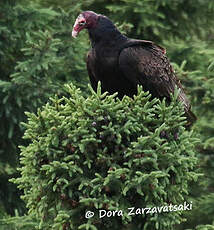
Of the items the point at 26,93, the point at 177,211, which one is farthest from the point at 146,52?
the point at 26,93

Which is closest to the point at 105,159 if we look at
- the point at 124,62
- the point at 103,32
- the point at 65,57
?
the point at 124,62

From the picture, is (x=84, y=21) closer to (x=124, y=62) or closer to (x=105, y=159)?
(x=124, y=62)

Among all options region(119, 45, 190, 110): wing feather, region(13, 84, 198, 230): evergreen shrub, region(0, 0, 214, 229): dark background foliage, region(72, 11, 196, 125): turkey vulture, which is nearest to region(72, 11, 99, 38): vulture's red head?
region(72, 11, 196, 125): turkey vulture

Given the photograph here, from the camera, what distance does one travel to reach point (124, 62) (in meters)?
4.26

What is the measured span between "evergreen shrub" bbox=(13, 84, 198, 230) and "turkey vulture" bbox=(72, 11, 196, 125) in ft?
1.96

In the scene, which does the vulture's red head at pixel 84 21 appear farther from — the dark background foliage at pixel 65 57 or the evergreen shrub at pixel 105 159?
the dark background foliage at pixel 65 57

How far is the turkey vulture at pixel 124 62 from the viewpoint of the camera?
4266 mm

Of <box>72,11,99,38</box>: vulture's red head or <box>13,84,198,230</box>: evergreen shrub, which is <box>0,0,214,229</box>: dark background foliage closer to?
<box>72,11,99,38</box>: vulture's red head

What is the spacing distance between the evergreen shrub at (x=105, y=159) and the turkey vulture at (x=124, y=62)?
1.96ft

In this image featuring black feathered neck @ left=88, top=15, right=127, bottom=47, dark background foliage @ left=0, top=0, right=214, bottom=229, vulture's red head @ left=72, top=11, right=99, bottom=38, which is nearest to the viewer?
vulture's red head @ left=72, top=11, right=99, bottom=38

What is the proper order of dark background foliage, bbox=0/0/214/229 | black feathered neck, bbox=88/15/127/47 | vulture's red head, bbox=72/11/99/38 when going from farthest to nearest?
dark background foliage, bbox=0/0/214/229 → black feathered neck, bbox=88/15/127/47 → vulture's red head, bbox=72/11/99/38

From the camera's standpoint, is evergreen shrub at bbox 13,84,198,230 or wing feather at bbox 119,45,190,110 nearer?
evergreen shrub at bbox 13,84,198,230

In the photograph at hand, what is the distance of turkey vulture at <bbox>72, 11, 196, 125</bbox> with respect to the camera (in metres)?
4.27

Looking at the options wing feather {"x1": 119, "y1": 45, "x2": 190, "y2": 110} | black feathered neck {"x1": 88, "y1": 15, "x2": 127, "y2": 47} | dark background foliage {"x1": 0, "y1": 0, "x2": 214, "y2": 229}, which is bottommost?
wing feather {"x1": 119, "y1": 45, "x2": 190, "y2": 110}
